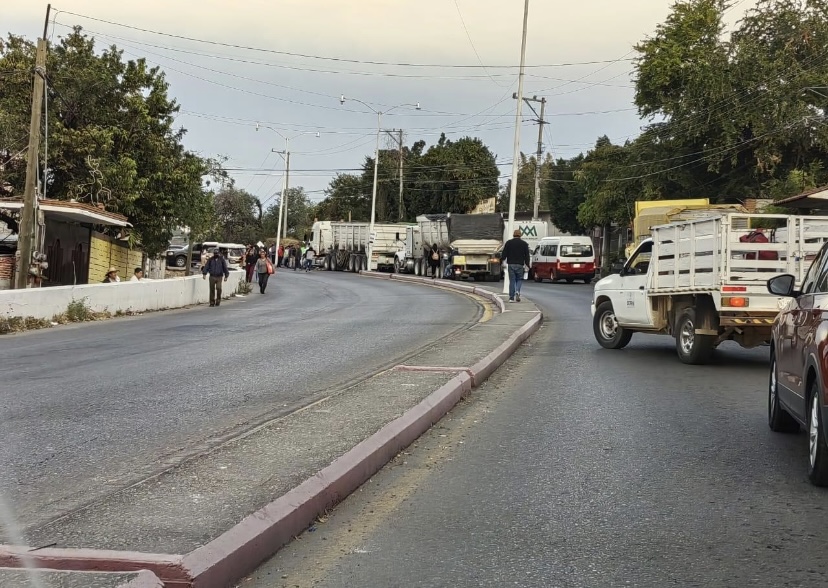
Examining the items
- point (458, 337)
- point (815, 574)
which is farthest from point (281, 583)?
point (458, 337)

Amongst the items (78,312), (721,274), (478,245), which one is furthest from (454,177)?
(721,274)

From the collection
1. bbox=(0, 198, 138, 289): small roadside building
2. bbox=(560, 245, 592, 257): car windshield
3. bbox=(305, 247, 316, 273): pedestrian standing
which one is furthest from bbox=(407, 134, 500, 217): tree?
bbox=(0, 198, 138, 289): small roadside building

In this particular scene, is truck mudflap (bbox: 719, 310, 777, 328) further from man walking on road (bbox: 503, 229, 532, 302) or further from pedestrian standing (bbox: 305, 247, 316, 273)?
pedestrian standing (bbox: 305, 247, 316, 273)

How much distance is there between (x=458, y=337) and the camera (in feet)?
52.4

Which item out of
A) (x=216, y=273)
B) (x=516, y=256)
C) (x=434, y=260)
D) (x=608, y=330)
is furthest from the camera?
(x=434, y=260)

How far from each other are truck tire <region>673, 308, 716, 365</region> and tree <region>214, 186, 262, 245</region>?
327 feet

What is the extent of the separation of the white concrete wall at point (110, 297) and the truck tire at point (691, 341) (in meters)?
12.8

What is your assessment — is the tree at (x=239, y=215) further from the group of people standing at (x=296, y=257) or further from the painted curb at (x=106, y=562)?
Answer: the painted curb at (x=106, y=562)

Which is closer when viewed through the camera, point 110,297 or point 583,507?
point 583,507

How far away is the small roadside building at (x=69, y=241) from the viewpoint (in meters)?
27.1

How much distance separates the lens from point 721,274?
1245 cm

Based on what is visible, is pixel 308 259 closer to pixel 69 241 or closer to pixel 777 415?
pixel 69 241

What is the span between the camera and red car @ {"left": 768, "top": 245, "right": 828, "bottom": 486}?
5.99 metres

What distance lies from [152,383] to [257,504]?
602cm
